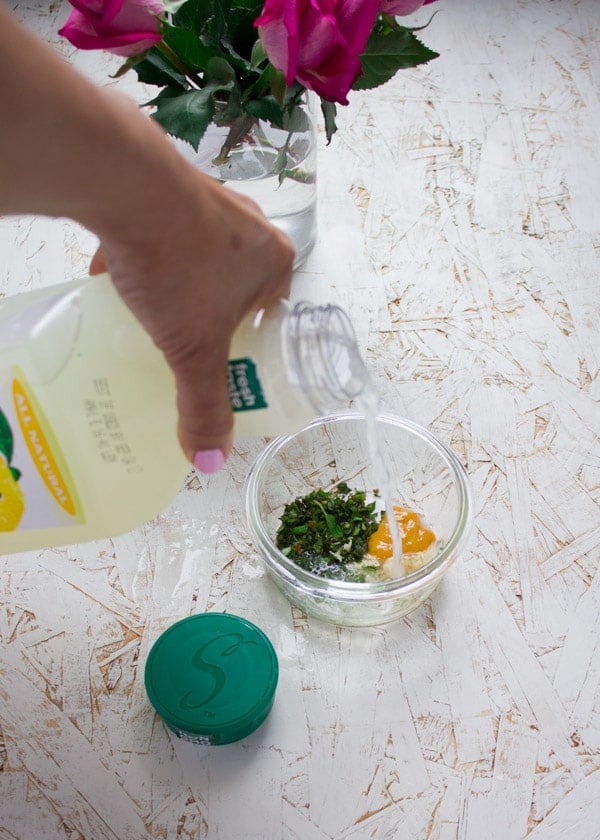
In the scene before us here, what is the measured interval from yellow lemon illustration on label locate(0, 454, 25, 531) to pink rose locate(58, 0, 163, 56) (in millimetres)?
359

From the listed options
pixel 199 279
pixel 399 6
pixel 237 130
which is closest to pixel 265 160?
pixel 237 130

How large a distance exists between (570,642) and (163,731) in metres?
0.38

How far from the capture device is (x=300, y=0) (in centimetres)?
73

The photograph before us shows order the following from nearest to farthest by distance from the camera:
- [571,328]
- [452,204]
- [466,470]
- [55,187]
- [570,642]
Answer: [55,187]
[570,642]
[466,470]
[571,328]
[452,204]

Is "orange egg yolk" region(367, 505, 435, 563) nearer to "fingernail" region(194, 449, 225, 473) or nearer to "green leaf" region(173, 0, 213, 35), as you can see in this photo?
"fingernail" region(194, 449, 225, 473)

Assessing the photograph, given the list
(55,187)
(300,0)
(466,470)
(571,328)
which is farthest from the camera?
(571,328)

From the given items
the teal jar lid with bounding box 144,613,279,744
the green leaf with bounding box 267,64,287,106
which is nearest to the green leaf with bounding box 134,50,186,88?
the green leaf with bounding box 267,64,287,106

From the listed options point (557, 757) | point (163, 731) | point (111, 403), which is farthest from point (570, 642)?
point (111, 403)

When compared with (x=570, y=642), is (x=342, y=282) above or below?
above

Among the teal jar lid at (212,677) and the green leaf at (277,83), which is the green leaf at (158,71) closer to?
the green leaf at (277,83)

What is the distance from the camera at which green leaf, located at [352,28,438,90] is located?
0.85 m

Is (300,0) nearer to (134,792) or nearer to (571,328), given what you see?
(571,328)

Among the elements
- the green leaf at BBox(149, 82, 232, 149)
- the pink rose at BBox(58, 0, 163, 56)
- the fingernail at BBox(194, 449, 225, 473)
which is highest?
the pink rose at BBox(58, 0, 163, 56)

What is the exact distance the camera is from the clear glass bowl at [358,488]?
824 millimetres
